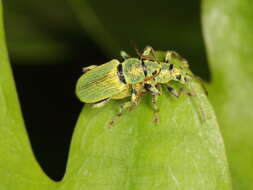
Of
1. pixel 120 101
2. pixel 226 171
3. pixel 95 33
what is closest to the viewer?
pixel 226 171

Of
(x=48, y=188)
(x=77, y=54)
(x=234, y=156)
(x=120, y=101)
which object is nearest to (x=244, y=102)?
(x=234, y=156)

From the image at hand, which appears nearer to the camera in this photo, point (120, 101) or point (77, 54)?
point (120, 101)

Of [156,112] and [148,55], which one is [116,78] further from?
[156,112]

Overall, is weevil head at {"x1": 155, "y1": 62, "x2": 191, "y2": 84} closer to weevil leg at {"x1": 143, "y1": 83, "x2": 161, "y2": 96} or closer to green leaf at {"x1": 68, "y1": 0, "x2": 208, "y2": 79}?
weevil leg at {"x1": 143, "y1": 83, "x2": 161, "y2": 96}

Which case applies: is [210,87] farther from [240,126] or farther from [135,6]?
[135,6]

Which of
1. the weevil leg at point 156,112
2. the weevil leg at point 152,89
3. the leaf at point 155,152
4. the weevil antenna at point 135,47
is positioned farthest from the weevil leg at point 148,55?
Answer: the leaf at point 155,152
